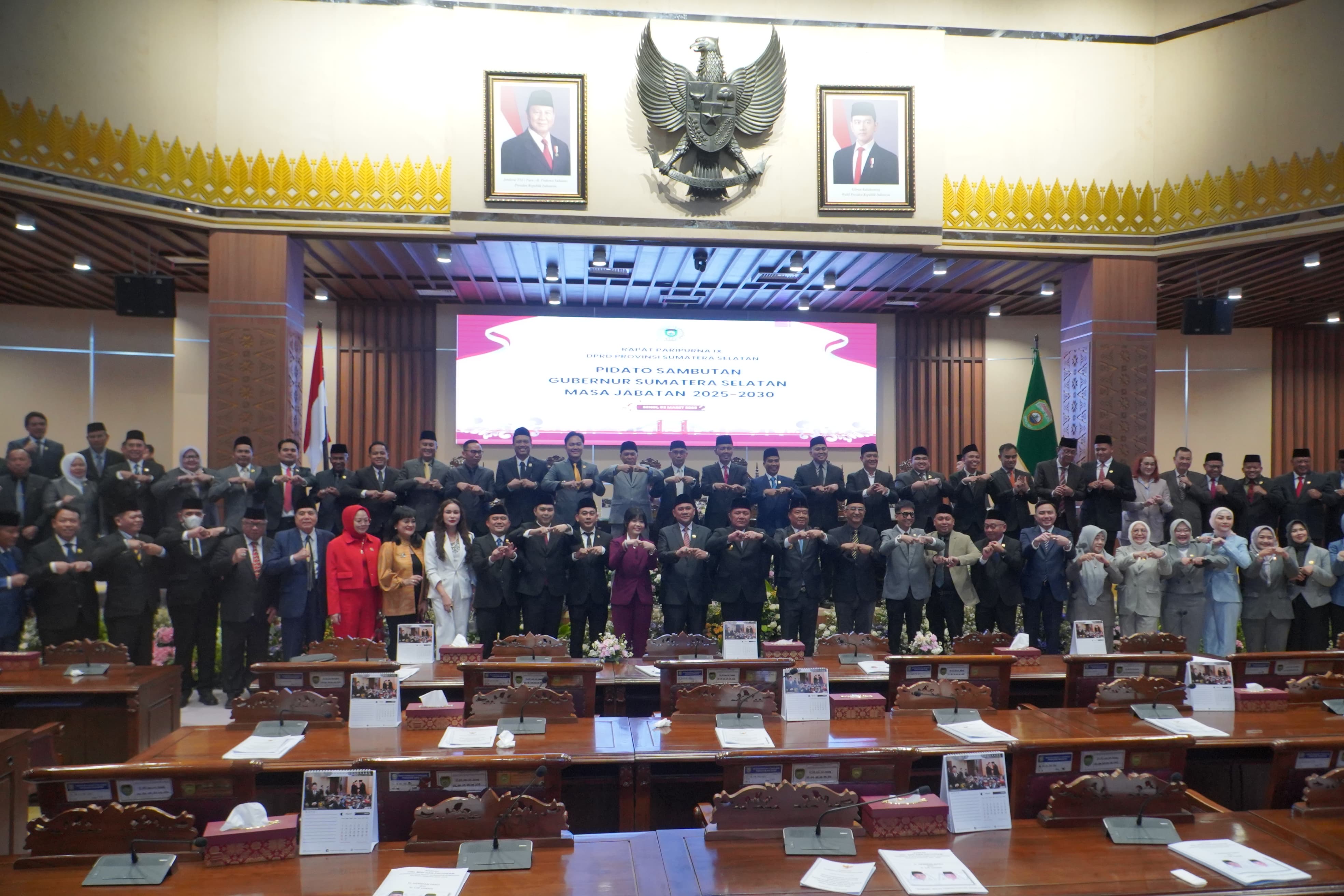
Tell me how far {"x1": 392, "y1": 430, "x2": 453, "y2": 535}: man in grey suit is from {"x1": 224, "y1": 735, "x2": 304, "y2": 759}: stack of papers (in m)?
3.96

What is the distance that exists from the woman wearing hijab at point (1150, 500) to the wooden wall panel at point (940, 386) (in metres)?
5.19

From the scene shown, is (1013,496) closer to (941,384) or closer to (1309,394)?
(941,384)

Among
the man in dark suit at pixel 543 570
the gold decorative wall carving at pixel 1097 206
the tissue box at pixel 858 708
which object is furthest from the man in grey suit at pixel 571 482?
the gold decorative wall carving at pixel 1097 206

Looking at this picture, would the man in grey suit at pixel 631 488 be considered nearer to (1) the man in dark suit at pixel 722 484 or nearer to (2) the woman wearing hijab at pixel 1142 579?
(1) the man in dark suit at pixel 722 484

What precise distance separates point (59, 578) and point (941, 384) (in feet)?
36.5

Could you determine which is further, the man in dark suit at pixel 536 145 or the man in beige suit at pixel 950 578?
→ the man in dark suit at pixel 536 145

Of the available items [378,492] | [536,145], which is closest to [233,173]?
[536,145]

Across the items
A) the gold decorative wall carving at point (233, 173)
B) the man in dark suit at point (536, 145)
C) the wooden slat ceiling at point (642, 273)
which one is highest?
the man in dark suit at point (536, 145)

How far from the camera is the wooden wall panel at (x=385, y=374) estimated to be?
12.6m

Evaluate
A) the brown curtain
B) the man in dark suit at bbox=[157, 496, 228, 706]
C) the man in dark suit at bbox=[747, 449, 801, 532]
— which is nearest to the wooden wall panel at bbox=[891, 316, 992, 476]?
the brown curtain

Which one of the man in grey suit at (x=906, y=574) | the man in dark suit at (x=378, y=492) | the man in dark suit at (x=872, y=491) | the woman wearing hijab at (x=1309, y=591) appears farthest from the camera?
the man in dark suit at (x=872, y=491)

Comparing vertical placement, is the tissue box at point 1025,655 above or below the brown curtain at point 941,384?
below

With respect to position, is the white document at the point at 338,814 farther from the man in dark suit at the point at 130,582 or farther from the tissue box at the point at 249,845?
the man in dark suit at the point at 130,582

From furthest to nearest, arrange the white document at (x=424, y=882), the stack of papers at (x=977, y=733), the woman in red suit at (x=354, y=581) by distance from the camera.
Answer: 1. the woman in red suit at (x=354, y=581)
2. the stack of papers at (x=977, y=733)
3. the white document at (x=424, y=882)
